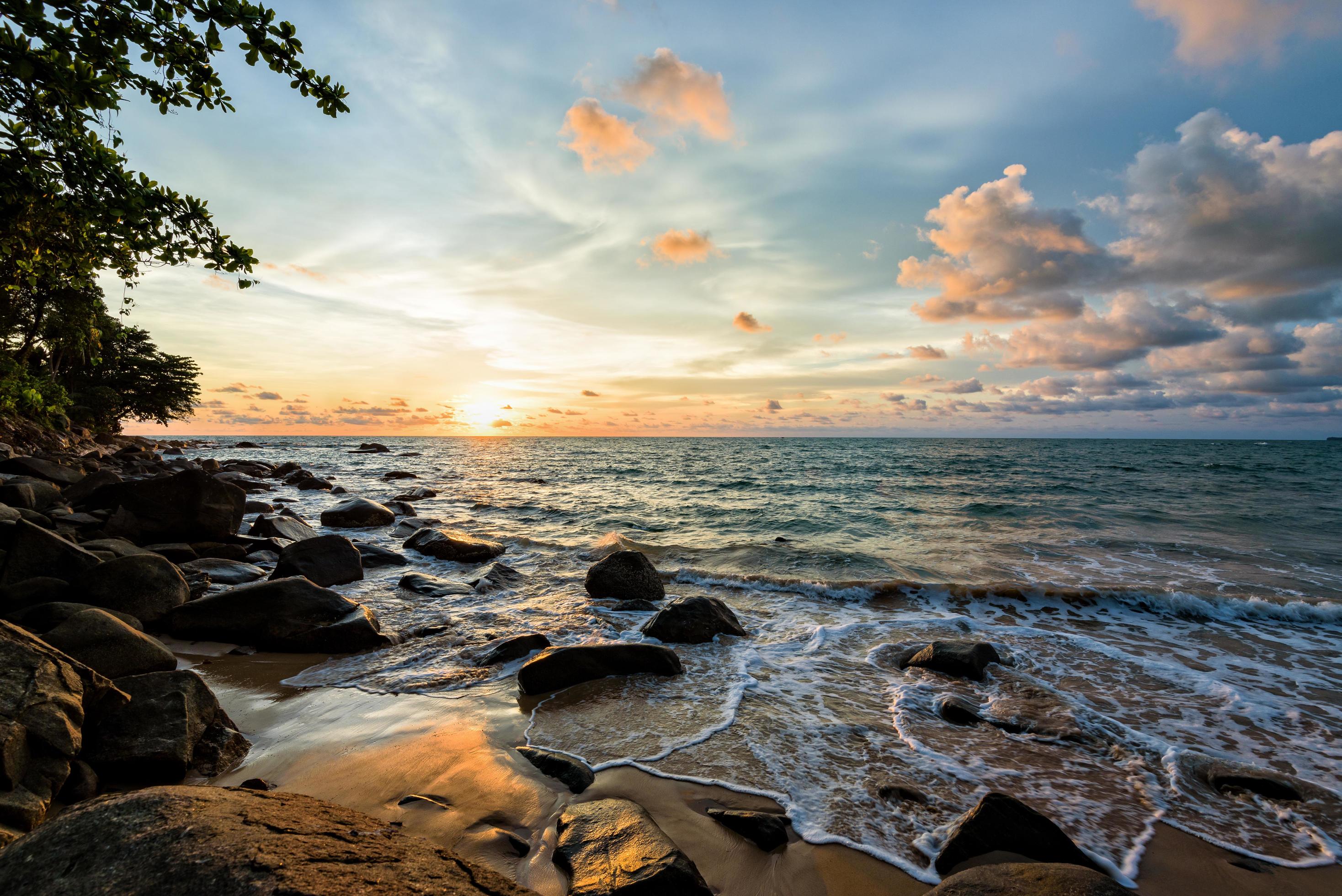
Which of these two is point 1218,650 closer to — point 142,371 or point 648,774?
point 648,774

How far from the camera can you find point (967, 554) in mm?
13531

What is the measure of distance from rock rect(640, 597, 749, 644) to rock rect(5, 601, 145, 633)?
5.50m

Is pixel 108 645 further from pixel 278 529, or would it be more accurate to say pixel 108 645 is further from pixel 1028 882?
pixel 278 529

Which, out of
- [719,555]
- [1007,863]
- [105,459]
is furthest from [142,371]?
[1007,863]

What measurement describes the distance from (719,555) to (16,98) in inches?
499

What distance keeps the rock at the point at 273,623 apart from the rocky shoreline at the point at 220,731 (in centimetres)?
2

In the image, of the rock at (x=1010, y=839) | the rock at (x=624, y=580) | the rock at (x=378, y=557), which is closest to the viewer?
the rock at (x=1010, y=839)

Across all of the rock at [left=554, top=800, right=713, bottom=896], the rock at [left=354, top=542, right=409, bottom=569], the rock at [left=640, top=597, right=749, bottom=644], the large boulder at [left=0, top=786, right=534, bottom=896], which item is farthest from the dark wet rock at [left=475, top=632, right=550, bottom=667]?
the rock at [left=354, top=542, right=409, bottom=569]

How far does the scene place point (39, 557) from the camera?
19.6 ft

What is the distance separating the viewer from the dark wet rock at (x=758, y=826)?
351 cm

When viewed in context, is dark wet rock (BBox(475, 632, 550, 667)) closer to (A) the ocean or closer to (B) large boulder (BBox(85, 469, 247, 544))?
(A) the ocean

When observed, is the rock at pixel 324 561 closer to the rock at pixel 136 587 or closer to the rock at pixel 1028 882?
the rock at pixel 136 587

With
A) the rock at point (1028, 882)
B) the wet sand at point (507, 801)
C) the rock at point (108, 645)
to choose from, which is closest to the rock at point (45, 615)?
the rock at point (108, 645)

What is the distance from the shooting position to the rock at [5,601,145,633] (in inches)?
190
